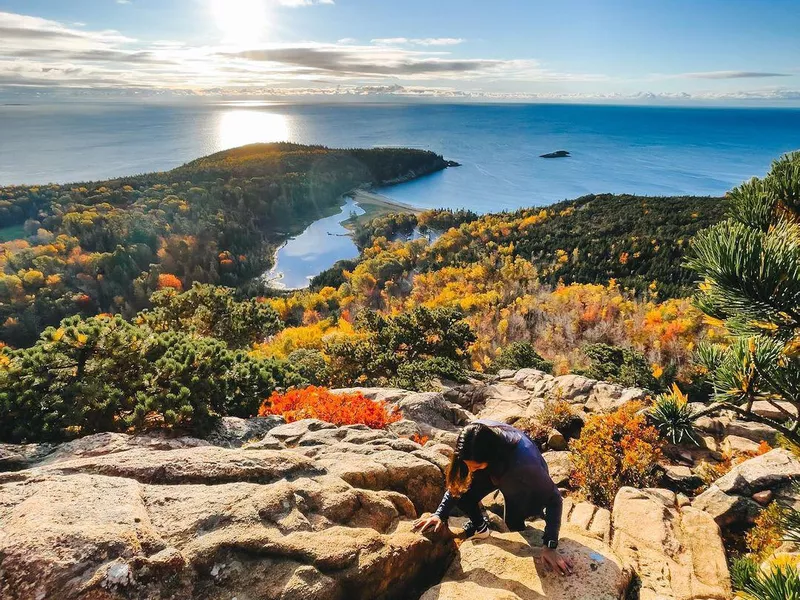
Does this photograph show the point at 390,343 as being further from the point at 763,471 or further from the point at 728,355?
the point at 728,355

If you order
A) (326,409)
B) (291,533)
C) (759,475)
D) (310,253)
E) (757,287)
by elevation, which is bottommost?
(310,253)

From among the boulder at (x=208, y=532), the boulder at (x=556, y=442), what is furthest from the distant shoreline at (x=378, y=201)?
the boulder at (x=208, y=532)

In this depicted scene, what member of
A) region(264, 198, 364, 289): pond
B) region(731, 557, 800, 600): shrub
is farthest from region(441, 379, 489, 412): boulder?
region(264, 198, 364, 289): pond

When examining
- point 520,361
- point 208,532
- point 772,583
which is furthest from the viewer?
point 520,361

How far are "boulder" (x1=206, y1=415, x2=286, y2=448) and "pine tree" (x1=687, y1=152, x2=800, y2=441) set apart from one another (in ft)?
22.3

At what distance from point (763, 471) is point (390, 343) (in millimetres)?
12784

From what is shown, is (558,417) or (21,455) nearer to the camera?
(21,455)

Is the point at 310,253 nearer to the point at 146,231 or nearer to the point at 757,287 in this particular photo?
the point at 146,231

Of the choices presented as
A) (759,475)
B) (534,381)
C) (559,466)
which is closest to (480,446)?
(559,466)

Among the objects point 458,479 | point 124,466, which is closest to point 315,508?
point 458,479

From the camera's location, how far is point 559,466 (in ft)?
29.0

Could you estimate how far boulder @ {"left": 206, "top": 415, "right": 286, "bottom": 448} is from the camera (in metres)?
7.61

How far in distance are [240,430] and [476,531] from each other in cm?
506

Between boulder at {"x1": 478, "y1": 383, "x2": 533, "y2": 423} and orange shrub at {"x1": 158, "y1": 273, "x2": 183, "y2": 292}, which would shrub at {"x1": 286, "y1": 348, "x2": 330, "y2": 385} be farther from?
orange shrub at {"x1": 158, "y1": 273, "x2": 183, "y2": 292}
